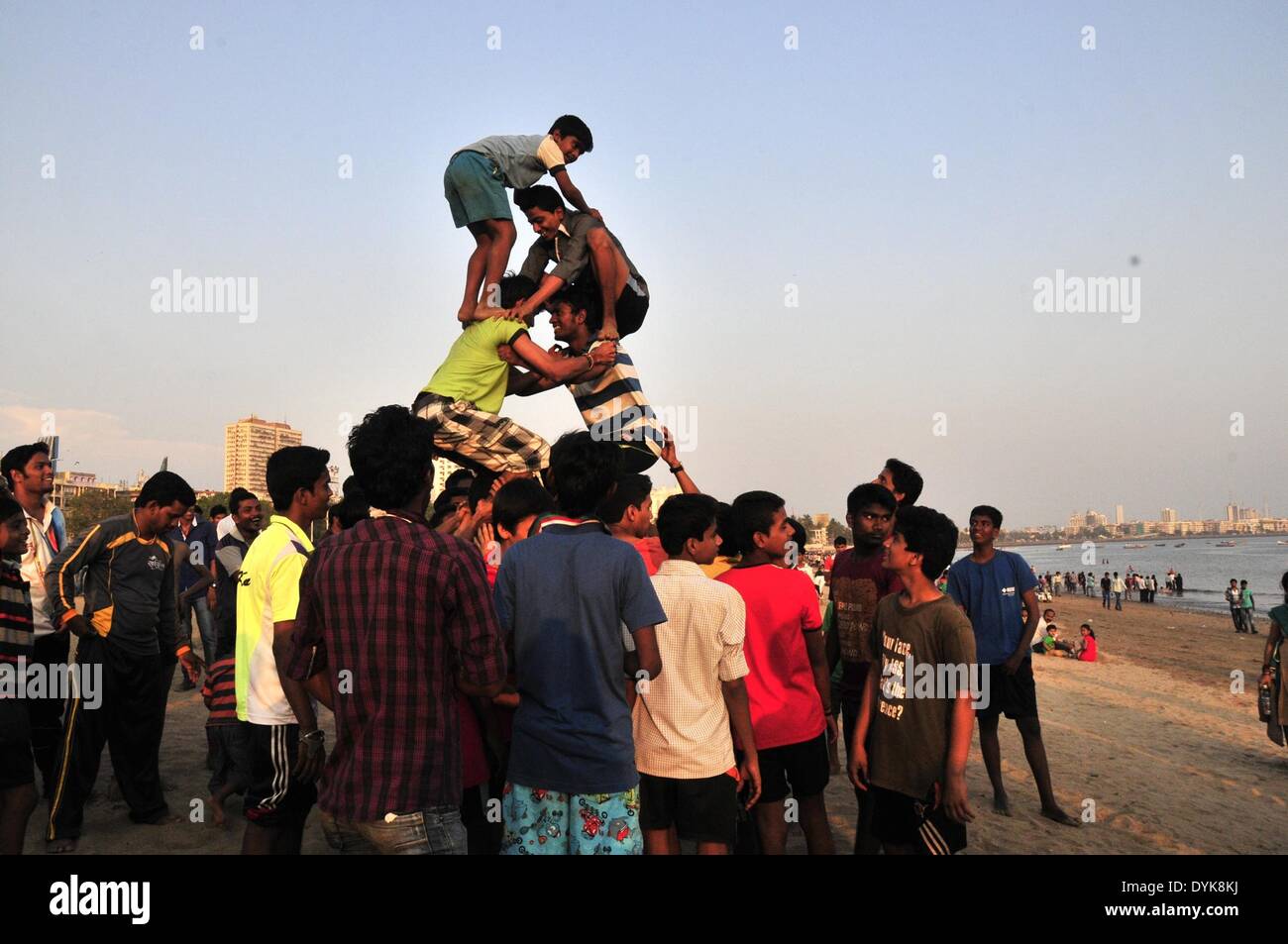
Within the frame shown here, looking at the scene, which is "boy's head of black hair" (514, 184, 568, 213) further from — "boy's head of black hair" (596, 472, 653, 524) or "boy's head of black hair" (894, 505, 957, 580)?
"boy's head of black hair" (894, 505, 957, 580)

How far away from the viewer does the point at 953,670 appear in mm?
3820

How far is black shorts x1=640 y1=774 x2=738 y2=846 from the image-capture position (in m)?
3.93

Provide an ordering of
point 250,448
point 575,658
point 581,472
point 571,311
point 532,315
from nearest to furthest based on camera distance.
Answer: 1. point 575,658
2. point 581,472
3. point 532,315
4. point 571,311
5. point 250,448

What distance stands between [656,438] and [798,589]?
5.24ft

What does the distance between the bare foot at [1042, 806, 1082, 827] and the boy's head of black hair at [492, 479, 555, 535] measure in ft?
17.3

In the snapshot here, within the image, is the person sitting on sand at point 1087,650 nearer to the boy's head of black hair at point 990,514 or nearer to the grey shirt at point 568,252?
the boy's head of black hair at point 990,514

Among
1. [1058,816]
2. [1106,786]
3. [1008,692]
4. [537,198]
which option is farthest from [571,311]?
[1106,786]

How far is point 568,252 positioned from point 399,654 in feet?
11.2

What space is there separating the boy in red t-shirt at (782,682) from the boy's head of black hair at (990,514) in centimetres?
334

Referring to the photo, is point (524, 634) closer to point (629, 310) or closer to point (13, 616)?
point (13, 616)

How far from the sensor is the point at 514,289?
18.1 ft

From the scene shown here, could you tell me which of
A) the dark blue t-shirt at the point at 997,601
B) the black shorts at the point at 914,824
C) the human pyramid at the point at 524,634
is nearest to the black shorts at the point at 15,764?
the human pyramid at the point at 524,634

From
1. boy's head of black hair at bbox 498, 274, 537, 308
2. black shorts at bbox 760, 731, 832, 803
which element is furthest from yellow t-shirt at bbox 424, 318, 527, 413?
black shorts at bbox 760, 731, 832, 803
